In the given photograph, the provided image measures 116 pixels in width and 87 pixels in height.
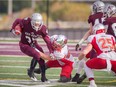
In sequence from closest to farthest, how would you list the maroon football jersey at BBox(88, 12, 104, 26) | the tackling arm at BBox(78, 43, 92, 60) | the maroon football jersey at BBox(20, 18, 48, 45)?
the tackling arm at BBox(78, 43, 92, 60) → the maroon football jersey at BBox(20, 18, 48, 45) → the maroon football jersey at BBox(88, 12, 104, 26)

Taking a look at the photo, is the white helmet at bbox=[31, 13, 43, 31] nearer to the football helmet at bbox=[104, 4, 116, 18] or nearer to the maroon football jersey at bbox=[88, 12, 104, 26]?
the maroon football jersey at bbox=[88, 12, 104, 26]

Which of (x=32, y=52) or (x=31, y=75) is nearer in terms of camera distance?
(x=32, y=52)

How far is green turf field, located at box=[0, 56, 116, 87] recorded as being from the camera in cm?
1106

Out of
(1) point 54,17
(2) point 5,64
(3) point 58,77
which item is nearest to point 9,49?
(2) point 5,64

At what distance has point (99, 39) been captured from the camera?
34.4ft

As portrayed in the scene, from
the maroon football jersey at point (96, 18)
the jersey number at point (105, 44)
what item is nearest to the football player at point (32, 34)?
the maroon football jersey at point (96, 18)

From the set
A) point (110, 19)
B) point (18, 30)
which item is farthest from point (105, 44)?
point (18, 30)

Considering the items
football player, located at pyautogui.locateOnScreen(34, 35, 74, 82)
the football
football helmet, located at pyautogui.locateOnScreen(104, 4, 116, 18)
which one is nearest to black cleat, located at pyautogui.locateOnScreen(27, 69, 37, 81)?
football player, located at pyautogui.locateOnScreen(34, 35, 74, 82)

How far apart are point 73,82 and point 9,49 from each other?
24.3ft

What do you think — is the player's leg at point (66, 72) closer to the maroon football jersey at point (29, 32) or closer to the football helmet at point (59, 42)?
the football helmet at point (59, 42)

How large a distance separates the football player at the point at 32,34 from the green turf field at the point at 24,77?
0.33m

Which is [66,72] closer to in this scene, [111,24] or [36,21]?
[36,21]

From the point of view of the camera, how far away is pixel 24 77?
12.2 m

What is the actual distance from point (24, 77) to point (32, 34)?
1.05 metres
